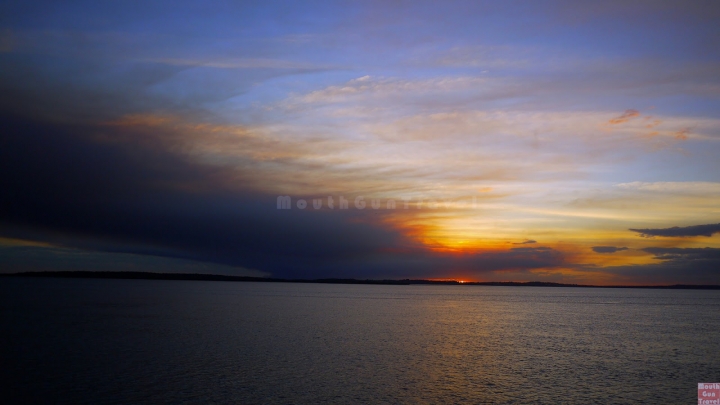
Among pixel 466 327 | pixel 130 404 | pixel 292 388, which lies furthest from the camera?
pixel 466 327

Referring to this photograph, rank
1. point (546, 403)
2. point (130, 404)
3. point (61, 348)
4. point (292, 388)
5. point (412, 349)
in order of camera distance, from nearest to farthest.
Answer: point (130, 404) → point (546, 403) → point (292, 388) → point (61, 348) → point (412, 349)

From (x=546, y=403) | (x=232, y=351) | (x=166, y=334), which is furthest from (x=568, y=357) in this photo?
(x=166, y=334)

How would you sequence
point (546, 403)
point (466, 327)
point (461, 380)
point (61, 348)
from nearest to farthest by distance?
point (546, 403) < point (461, 380) < point (61, 348) < point (466, 327)

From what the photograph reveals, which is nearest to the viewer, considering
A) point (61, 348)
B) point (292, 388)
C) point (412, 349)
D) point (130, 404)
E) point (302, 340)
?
point (130, 404)

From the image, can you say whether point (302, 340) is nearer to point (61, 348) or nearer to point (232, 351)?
point (232, 351)

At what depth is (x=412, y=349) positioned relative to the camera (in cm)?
4553

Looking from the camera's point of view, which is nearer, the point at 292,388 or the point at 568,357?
the point at 292,388

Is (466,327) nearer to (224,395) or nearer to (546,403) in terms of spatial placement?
(546,403)

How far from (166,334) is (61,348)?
11522mm

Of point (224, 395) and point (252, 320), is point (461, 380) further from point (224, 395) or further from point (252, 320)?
point (252, 320)

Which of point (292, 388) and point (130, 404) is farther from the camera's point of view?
point (292, 388)

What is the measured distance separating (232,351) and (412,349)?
621 inches

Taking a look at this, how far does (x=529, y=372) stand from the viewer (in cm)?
3597

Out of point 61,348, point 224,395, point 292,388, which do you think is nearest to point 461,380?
point 292,388
